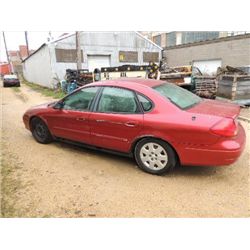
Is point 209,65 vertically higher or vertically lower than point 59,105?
lower

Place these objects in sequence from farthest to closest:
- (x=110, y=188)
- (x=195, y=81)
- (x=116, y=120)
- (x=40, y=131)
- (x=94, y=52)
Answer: (x=94, y=52) → (x=195, y=81) → (x=40, y=131) → (x=116, y=120) → (x=110, y=188)

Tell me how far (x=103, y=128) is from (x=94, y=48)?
662 inches

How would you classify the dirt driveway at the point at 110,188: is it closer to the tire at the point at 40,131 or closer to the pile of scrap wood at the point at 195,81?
the tire at the point at 40,131

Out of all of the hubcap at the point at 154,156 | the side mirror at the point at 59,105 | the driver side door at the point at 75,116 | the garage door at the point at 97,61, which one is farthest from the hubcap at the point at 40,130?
the garage door at the point at 97,61

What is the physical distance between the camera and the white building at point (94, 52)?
57.9 ft

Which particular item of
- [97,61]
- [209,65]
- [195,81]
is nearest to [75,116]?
[195,81]

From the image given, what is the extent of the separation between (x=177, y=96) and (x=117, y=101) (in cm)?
98

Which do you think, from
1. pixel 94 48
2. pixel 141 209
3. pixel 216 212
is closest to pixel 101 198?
pixel 141 209

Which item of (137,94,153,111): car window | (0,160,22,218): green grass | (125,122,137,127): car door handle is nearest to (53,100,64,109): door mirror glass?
(0,160,22,218): green grass

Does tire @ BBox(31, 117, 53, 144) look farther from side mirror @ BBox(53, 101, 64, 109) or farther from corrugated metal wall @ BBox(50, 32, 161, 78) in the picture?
corrugated metal wall @ BBox(50, 32, 161, 78)

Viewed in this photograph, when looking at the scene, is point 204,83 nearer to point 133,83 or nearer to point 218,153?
point 133,83

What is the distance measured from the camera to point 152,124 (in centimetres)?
337

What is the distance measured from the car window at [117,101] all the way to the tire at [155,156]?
0.55 m

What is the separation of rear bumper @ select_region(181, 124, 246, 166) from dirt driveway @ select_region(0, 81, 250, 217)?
1.22ft
